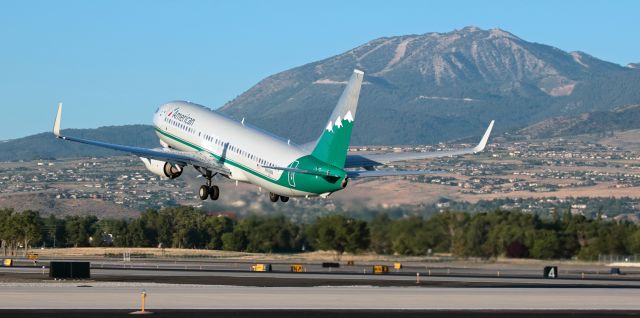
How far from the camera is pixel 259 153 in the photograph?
347 feet

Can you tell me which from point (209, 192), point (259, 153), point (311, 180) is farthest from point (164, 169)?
point (311, 180)

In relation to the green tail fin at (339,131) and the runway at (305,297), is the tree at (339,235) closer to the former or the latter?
the runway at (305,297)

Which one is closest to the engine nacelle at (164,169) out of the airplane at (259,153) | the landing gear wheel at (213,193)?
the airplane at (259,153)

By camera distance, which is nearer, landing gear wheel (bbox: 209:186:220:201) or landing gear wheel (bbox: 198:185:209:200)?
landing gear wheel (bbox: 198:185:209:200)

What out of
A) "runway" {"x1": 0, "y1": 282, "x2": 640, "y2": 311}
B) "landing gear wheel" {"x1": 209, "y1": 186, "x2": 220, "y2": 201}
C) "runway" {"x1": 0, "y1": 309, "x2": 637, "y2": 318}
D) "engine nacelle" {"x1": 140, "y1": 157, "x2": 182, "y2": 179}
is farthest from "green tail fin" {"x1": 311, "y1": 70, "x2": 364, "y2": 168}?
"runway" {"x1": 0, "y1": 309, "x2": 637, "y2": 318}

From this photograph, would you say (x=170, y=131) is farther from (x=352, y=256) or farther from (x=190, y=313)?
(x=352, y=256)

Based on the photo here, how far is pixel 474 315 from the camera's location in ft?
249

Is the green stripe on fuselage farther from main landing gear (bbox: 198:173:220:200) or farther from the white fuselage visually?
main landing gear (bbox: 198:173:220:200)

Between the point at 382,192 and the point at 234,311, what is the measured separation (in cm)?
4155

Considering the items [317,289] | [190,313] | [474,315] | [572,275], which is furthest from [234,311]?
[572,275]

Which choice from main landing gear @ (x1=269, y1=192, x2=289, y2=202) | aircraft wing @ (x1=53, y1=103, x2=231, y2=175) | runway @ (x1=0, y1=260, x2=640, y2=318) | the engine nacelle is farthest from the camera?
the engine nacelle

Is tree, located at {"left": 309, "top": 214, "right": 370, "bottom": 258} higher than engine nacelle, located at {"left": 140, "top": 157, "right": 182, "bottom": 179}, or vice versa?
engine nacelle, located at {"left": 140, "top": 157, "right": 182, "bottom": 179}

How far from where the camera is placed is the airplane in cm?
9769

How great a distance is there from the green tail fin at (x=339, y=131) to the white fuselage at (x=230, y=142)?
3.71m
